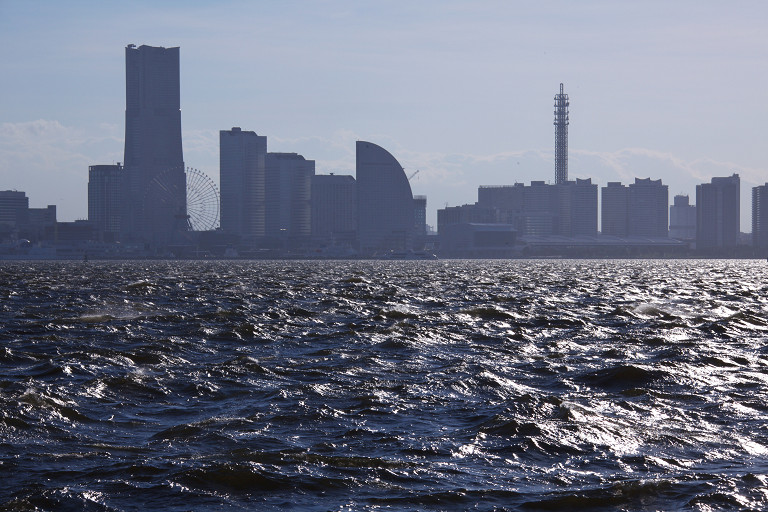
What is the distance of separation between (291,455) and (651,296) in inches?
2298

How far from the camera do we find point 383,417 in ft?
73.0

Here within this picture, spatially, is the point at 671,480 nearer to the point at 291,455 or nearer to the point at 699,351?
the point at 291,455

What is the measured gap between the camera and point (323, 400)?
80.2ft

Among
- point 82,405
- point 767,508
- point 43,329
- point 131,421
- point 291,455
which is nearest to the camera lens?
point 767,508

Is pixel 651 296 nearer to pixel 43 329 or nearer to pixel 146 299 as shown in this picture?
pixel 146 299

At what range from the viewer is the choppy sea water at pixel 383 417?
15977 millimetres

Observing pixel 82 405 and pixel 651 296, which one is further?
pixel 651 296

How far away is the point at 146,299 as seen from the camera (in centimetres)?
6788

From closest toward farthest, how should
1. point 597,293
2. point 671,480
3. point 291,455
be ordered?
point 671,480
point 291,455
point 597,293

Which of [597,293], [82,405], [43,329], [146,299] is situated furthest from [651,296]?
[82,405]

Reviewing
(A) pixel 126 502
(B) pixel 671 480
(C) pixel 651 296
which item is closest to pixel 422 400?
(B) pixel 671 480

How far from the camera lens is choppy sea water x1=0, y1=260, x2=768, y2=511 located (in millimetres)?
15977

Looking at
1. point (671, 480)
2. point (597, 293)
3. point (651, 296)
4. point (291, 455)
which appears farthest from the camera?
point (597, 293)

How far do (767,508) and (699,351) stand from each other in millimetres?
20043
